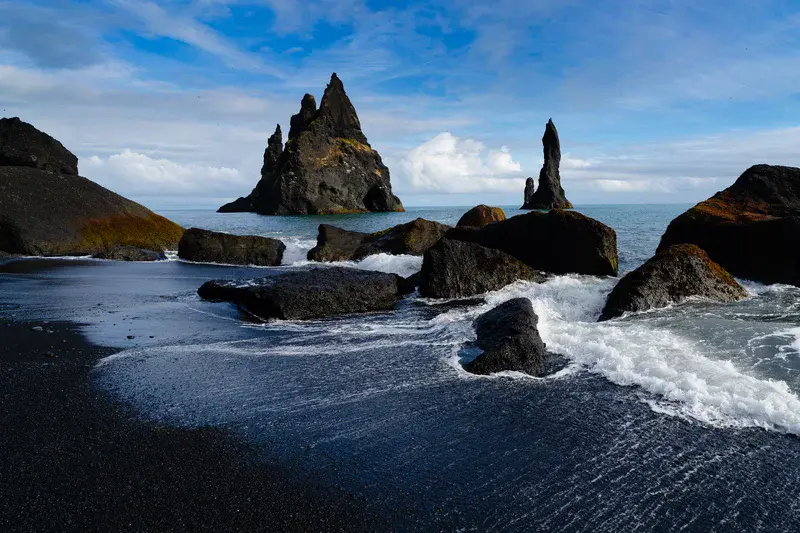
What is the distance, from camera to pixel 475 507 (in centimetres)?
445

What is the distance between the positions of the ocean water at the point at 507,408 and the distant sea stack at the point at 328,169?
87533 mm

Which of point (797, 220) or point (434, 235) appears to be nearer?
point (797, 220)

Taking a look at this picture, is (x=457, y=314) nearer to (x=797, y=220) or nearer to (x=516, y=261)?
(x=516, y=261)

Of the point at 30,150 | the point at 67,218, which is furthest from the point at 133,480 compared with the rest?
the point at 30,150

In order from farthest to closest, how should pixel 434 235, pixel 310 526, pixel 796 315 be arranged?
pixel 434 235, pixel 796 315, pixel 310 526

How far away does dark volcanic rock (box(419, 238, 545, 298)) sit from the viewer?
49.4ft

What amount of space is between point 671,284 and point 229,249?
1923cm

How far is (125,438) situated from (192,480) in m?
1.35

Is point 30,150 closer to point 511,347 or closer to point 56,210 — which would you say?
point 56,210

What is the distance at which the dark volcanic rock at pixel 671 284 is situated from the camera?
1204 centimetres

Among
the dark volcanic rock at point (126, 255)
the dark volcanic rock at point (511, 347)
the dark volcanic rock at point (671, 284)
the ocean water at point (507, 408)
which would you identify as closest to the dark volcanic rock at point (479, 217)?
the dark volcanic rock at point (671, 284)

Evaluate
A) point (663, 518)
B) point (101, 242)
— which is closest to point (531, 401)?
point (663, 518)

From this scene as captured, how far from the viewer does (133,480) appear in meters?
4.79

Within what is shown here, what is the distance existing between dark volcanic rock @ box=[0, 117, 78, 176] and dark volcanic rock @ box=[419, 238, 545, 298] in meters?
25.6
